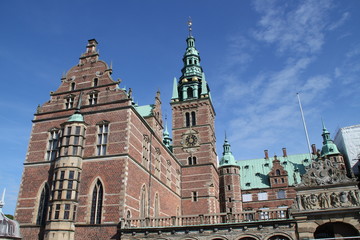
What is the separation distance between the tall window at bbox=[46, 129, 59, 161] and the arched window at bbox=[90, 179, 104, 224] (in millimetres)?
4600

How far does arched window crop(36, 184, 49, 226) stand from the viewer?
69.3ft

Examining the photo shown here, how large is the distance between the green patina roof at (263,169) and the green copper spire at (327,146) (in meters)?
4.80

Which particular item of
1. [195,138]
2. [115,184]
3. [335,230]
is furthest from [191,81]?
[335,230]

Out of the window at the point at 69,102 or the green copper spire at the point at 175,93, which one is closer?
the window at the point at 69,102

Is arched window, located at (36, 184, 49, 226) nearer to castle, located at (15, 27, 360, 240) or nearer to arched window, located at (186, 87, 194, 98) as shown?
castle, located at (15, 27, 360, 240)

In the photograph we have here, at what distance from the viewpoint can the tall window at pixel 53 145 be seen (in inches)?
915

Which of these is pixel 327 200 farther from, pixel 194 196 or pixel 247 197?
pixel 247 197

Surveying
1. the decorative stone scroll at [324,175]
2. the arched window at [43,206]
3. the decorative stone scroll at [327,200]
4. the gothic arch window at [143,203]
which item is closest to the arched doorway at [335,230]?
the decorative stone scroll at [327,200]

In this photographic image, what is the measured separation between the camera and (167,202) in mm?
30312

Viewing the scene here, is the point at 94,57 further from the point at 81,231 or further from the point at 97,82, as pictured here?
the point at 81,231

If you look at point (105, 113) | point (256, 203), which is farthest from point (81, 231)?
point (256, 203)

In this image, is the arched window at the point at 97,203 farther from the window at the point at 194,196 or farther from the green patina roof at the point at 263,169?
the green patina roof at the point at 263,169

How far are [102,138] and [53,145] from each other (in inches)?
162

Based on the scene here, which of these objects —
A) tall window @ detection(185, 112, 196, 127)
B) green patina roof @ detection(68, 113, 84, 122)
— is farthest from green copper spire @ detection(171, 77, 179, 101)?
green patina roof @ detection(68, 113, 84, 122)
